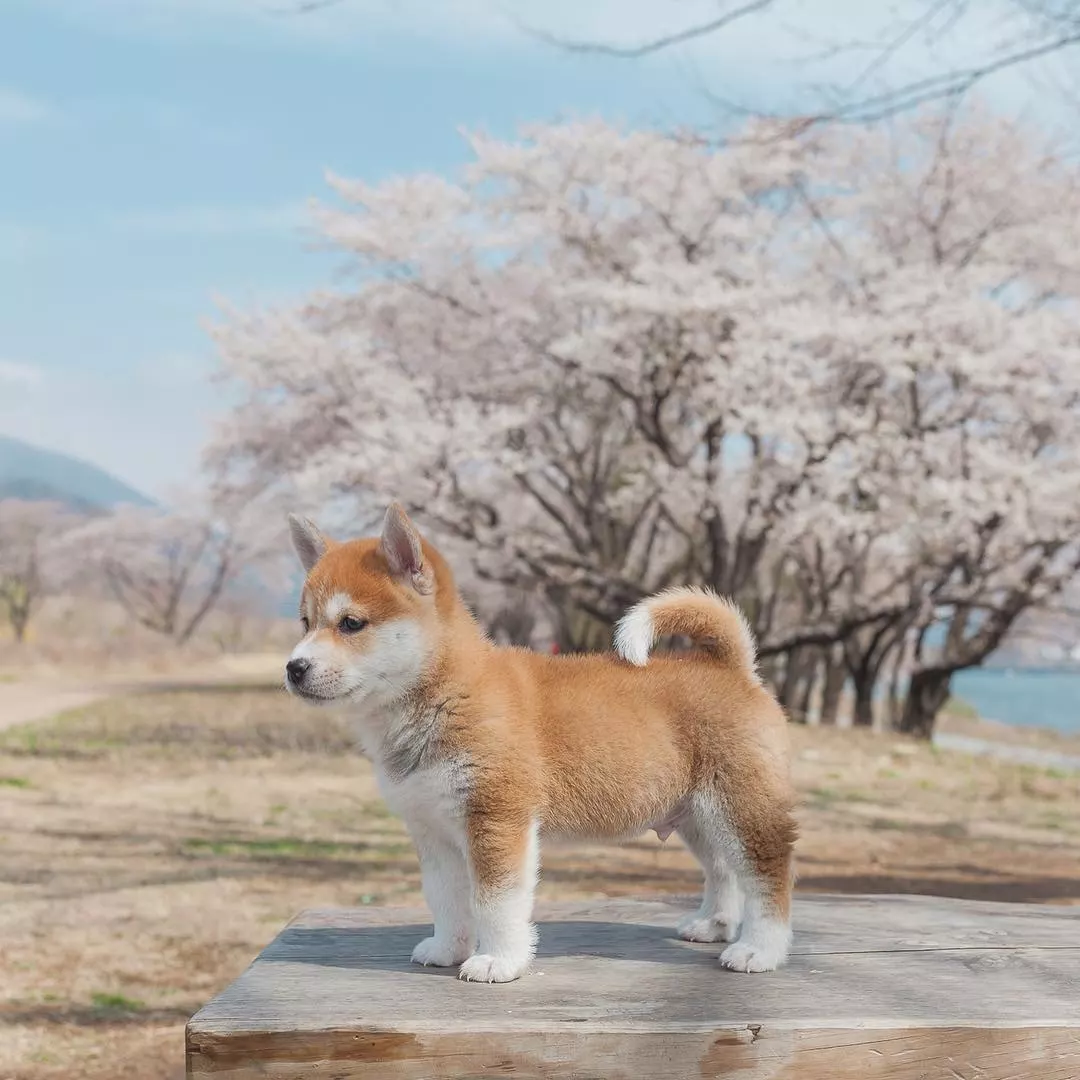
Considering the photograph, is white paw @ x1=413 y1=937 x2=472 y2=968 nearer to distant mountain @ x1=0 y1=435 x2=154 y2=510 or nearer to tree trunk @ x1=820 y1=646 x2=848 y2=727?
tree trunk @ x1=820 y1=646 x2=848 y2=727

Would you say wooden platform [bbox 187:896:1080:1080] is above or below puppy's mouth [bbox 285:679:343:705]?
below

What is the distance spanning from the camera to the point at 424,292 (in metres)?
19.8

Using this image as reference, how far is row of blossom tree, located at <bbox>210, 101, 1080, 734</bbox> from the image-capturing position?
683 inches

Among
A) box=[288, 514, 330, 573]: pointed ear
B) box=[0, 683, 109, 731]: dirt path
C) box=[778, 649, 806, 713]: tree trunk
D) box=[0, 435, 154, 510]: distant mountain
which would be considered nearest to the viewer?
box=[288, 514, 330, 573]: pointed ear

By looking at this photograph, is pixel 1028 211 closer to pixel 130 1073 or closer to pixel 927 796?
pixel 927 796

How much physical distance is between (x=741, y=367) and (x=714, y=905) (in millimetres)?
14006

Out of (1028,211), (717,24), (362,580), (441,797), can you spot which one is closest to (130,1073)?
(441,797)

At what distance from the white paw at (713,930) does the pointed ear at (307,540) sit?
5.12ft

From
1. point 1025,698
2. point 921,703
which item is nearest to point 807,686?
point 921,703

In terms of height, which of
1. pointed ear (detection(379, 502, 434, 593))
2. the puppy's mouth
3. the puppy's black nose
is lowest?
the puppy's mouth

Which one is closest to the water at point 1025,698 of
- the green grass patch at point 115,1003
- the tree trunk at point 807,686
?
the tree trunk at point 807,686

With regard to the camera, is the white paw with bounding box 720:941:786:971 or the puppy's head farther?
the white paw with bounding box 720:941:786:971

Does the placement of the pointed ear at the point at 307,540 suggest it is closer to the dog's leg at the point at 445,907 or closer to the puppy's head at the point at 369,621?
the puppy's head at the point at 369,621

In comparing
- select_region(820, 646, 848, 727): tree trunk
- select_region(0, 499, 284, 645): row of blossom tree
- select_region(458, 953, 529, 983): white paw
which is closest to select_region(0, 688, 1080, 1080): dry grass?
select_region(458, 953, 529, 983): white paw
